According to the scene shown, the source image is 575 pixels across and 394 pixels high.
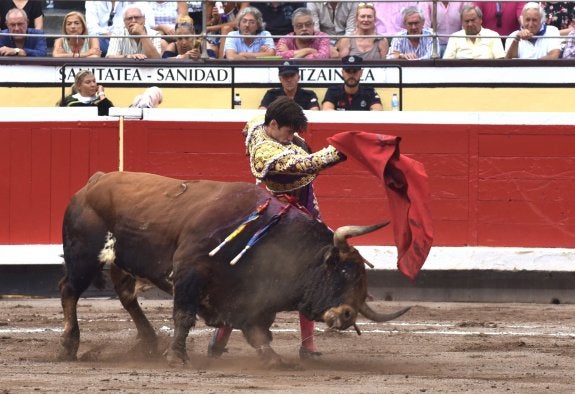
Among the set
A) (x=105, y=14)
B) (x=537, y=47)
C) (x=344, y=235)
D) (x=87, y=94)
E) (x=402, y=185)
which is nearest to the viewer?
(x=344, y=235)

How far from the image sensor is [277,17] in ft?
40.2

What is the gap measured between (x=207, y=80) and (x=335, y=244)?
16.6 feet

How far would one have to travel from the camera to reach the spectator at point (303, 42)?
462 inches

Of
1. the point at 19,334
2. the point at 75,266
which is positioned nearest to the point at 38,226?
the point at 19,334

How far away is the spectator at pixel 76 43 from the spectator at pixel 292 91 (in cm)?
160

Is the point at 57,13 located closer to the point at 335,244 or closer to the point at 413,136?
the point at 413,136

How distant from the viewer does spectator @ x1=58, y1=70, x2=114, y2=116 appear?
10891 millimetres

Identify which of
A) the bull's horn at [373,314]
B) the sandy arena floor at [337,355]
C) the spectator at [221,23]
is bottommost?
the sandy arena floor at [337,355]

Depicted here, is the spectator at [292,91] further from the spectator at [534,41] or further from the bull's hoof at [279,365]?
the bull's hoof at [279,365]

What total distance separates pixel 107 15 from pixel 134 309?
5.27 m

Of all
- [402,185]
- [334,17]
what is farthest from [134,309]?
[334,17]

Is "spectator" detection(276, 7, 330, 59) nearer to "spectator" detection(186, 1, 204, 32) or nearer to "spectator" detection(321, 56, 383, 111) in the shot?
"spectator" detection(321, 56, 383, 111)

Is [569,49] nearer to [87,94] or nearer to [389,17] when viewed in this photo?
[389,17]

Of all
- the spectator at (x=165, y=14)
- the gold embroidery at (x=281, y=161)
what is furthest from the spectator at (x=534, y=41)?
the gold embroidery at (x=281, y=161)
